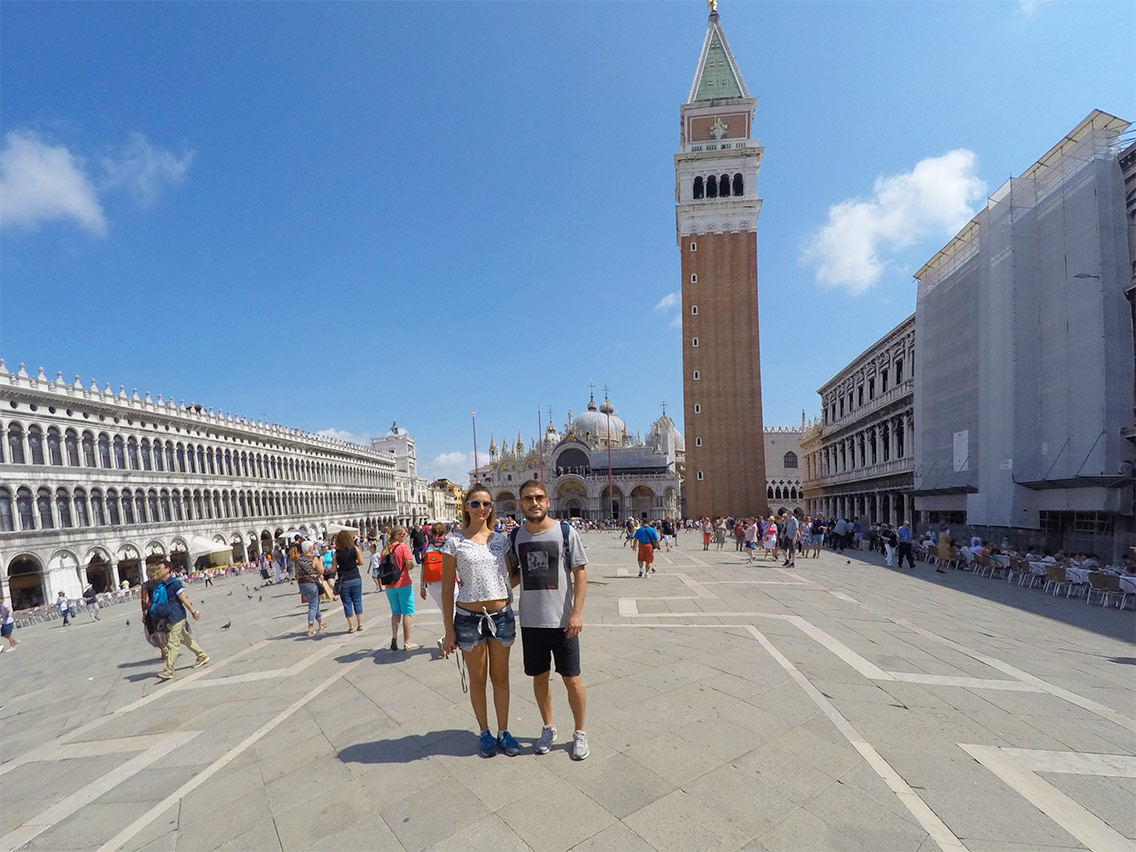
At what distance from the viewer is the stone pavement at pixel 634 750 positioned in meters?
2.59

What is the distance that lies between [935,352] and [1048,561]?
39.5 feet

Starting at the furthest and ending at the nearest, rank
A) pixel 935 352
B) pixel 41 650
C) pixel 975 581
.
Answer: pixel 935 352, pixel 975 581, pixel 41 650

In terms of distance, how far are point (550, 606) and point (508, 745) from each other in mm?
978

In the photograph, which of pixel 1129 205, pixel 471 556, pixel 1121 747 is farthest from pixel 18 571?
pixel 1129 205

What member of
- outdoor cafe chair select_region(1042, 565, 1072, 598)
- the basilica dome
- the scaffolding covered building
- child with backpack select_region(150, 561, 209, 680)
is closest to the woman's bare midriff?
child with backpack select_region(150, 561, 209, 680)

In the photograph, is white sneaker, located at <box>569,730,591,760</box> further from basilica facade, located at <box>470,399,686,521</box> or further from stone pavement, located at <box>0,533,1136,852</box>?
basilica facade, located at <box>470,399,686,521</box>

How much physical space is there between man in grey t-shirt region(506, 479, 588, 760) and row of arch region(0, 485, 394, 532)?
34807 millimetres

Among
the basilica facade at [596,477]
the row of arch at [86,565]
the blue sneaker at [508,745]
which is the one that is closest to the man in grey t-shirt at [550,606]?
the blue sneaker at [508,745]

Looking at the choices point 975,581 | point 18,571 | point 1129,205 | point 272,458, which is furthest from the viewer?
point 272,458

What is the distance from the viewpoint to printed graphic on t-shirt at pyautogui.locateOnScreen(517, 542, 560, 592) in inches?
123

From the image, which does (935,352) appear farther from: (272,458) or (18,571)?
(272,458)

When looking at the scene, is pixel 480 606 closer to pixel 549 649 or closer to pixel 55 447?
pixel 549 649

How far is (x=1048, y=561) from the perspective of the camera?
1155 cm

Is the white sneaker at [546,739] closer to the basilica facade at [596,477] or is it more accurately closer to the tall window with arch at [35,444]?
the tall window with arch at [35,444]
